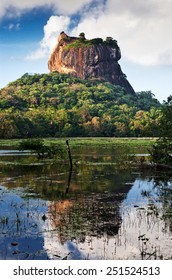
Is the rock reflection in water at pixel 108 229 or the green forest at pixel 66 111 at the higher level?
the green forest at pixel 66 111

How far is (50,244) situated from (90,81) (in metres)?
118

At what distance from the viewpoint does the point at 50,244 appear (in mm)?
7992

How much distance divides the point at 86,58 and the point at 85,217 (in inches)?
4986

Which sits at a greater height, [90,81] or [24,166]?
[90,81]

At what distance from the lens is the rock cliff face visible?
132500 millimetres

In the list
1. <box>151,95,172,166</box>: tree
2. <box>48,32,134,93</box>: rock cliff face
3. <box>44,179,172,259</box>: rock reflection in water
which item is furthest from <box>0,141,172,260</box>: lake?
<box>48,32,134,93</box>: rock cliff face

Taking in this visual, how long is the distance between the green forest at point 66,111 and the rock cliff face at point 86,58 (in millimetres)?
11861

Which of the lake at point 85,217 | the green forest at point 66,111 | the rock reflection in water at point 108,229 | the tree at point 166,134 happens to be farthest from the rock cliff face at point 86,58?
the rock reflection in water at point 108,229

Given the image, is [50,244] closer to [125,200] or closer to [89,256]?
[89,256]

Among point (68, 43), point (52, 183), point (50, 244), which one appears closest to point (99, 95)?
point (68, 43)

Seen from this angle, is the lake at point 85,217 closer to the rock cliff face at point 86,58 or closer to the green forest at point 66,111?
the green forest at point 66,111

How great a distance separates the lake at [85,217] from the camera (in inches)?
302

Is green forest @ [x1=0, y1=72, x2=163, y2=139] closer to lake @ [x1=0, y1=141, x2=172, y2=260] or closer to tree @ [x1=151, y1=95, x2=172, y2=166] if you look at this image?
tree @ [x1=151, y1=95, x2=172, y2=166]

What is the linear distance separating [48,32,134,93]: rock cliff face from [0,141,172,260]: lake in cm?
11728
